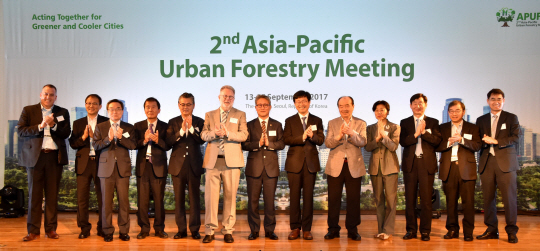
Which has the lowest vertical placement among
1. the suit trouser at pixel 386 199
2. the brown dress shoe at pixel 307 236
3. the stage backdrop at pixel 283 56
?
the brown dress shoe at pixel 307 236

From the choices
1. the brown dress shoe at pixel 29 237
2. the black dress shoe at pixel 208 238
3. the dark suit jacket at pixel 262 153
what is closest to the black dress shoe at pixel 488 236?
the dark suit jacket at pixel 262 153

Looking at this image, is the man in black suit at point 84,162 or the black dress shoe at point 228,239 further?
the man in black suit at point 84,162

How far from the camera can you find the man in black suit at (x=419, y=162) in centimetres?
456

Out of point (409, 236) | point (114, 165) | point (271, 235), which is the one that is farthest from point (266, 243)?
point (114, 165)

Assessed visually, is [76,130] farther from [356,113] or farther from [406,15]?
[406,15]

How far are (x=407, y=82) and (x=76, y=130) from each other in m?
4.88

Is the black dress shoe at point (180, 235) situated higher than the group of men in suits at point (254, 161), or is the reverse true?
the group of men in suits at point (254, 161)

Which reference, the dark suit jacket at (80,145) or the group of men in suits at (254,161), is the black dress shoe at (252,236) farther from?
the dark suit jacket at (80,145)

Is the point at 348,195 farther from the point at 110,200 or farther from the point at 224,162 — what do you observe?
the point at 110,200

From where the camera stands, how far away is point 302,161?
458 centimetres

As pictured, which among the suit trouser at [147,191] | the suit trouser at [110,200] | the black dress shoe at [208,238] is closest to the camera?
the black dress shoe at [208,238]

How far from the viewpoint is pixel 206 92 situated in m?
6.66

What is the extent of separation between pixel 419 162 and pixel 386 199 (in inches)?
21.9

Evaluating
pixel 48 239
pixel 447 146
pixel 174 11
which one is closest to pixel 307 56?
pixel 174 11
